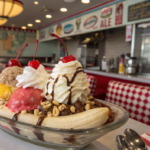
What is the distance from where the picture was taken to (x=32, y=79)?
71 cm

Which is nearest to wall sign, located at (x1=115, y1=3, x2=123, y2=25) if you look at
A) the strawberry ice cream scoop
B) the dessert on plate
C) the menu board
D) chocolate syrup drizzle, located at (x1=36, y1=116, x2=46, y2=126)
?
the menu board

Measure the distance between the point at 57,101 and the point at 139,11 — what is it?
2299 mm

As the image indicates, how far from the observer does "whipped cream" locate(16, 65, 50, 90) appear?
0.70 m

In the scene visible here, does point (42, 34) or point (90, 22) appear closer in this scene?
point (90, 22)

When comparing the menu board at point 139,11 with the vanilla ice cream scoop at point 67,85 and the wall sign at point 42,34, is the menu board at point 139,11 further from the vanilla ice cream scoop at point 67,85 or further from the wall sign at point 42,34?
the wall sign at point 42,34

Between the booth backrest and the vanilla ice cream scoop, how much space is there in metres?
0.66

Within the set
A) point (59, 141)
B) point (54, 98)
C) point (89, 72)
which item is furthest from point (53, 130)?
point (89, 72)

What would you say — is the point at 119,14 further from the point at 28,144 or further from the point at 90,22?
the point at 28,144

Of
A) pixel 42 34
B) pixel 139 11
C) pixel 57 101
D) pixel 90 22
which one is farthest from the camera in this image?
pixel 42 34

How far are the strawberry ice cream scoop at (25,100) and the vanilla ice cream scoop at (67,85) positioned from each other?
5 cm

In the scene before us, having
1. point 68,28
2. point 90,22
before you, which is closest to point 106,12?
point 90,22

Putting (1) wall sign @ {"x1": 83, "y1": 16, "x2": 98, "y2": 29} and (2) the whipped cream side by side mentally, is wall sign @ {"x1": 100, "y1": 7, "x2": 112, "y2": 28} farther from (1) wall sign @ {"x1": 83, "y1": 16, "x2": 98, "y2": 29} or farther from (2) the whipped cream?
(2) the whipped cream

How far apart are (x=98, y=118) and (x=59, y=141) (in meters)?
0.14

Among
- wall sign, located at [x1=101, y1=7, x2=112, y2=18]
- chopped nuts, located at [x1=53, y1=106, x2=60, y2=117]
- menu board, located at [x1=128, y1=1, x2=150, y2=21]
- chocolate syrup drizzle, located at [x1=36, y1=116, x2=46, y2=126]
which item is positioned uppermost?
wall sign, located at [x1=101, y1=7, x2=112, y2=18]
